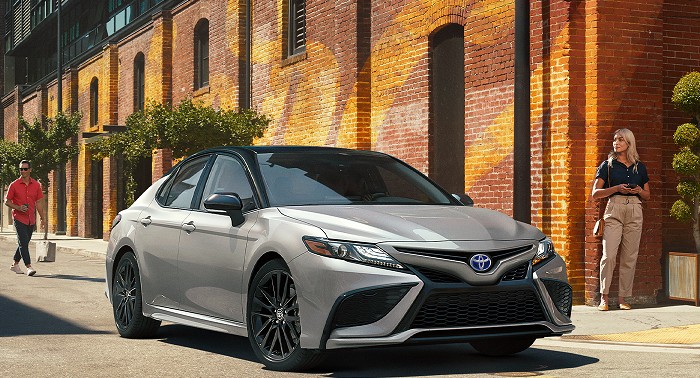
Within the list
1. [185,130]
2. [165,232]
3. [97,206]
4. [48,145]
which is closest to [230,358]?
[165,232]

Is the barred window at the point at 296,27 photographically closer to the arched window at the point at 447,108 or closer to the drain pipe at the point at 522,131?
the arched window at the point at 447,108

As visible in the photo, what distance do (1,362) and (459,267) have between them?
3555mm

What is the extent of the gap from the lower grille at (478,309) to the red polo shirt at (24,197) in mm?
12763

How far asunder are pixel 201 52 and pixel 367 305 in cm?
2224

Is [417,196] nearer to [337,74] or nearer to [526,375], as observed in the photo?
[526,375]

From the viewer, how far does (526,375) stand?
7.47 metres

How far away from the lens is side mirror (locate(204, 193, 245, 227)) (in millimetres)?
8062

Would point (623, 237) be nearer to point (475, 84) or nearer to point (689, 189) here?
point (689, 189)

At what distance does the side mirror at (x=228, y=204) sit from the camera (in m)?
8.06

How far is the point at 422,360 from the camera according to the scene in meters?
8.21

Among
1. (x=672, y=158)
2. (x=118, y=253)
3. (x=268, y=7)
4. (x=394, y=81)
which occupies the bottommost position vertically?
(x=118, y=253)

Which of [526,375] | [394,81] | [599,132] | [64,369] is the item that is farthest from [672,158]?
[64,369]

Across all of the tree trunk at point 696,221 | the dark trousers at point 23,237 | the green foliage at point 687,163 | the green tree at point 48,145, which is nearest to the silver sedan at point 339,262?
the green foliage at point 687,163

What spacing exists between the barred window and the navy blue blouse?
34.6 ft
